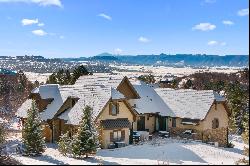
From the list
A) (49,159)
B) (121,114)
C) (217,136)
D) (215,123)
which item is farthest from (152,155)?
(217,136)

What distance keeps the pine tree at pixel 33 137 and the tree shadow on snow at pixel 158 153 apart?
199 inches

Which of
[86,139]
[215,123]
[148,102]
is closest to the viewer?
[86,139]

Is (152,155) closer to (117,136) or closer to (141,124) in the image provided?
(117,136)

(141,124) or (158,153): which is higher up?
(141,124)

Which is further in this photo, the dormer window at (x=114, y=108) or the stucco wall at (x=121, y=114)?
the dormer window at (x=114, y=108)

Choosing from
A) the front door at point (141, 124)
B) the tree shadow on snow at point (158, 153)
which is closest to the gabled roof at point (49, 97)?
the tree shadow on snow at point (158, 153)

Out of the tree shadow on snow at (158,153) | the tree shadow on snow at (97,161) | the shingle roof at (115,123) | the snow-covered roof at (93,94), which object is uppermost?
the snow-covered roof at (93,94)

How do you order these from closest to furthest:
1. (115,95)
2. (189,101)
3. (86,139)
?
(86,139), (115,95), (189,101)

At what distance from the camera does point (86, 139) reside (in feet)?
115

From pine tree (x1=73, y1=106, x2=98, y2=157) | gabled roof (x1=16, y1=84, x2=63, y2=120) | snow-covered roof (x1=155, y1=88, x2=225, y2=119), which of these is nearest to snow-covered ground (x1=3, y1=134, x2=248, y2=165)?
pine tree (x1=73, y1=106, x2=98, y2=157)

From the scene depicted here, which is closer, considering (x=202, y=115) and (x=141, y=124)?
(x=202, y=115)

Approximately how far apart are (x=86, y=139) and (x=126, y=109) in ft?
31.0

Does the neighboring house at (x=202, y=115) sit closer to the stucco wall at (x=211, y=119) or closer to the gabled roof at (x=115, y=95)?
the stucco wall at (x=211, y=119)

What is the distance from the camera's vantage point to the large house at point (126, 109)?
42219mm
